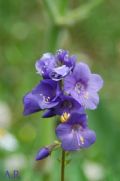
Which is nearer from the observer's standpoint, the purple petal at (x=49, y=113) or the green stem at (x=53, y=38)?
the purple petal at (x=49, y=113)

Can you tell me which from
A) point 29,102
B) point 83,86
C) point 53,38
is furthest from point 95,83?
point 53,38

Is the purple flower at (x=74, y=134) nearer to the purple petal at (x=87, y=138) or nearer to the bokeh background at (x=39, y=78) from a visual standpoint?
the purple petal at (x=87, y=138)

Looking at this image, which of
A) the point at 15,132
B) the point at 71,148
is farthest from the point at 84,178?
the point at 15,132

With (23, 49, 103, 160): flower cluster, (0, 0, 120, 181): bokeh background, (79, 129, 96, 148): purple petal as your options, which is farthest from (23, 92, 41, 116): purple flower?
(0, 0, 120, 181): bokeh background

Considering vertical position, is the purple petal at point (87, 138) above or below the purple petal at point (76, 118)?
below

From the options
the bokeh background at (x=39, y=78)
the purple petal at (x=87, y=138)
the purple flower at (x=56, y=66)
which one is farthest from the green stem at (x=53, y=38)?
the purple petal at (x=87, y=138)

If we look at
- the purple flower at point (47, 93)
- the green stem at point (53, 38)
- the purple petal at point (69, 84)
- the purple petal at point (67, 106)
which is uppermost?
the purple petal at point (69, 84)

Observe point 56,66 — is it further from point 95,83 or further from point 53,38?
point 53,38
